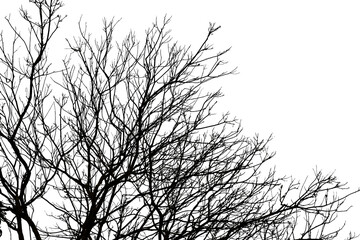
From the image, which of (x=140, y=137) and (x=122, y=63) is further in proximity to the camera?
(x=122, y=63)

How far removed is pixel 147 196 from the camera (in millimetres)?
7531

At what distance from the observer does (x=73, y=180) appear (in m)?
7.78

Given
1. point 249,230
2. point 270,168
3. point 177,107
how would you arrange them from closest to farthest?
point 249,230 → point 177,107 → point 270,168

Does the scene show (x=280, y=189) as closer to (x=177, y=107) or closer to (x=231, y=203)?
(x=231, y=203)

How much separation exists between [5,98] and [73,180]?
4.38ft

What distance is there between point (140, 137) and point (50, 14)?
6.31ft

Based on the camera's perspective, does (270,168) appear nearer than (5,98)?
No

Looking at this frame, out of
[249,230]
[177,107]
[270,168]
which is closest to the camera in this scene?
[249,230]

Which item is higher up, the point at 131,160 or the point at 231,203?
the point at 131,160

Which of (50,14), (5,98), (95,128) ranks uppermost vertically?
(50,14)

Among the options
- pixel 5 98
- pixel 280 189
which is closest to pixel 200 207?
pixel 280 189

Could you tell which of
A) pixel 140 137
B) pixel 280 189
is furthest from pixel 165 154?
pixel 280 189

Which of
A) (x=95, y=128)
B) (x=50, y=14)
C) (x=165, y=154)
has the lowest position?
(x=165, y=154)

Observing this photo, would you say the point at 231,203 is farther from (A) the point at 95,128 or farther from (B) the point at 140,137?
(A) the point at 95,128
